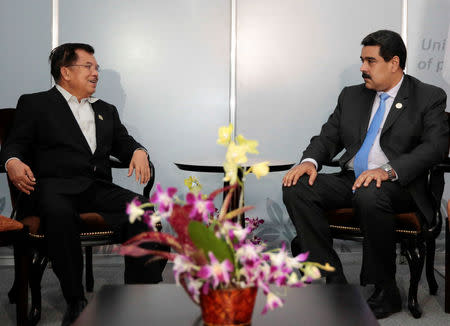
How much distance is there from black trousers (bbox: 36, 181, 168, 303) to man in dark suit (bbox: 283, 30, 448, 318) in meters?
0.82

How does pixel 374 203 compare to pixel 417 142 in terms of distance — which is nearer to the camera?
pixel 374 203

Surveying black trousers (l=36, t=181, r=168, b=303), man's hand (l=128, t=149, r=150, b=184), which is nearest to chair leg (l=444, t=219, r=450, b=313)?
black trousers (l=36, t=181, r=168, b=303)

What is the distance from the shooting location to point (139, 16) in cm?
439

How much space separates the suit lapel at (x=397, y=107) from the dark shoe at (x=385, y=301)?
2.85 feet

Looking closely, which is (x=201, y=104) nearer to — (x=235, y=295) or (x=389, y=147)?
(x=389, y=147)

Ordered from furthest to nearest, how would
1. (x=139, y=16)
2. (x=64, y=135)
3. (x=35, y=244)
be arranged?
1. (x=139, y=16)
2. (x=64, y=135)
3. (x=35, y=244)

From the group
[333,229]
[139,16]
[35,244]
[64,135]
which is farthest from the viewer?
[139,16]

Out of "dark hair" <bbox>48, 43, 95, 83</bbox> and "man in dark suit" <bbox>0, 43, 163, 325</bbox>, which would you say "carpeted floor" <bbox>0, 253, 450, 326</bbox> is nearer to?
"man in dark suit" <bbox>0, 43, 163, 325</bbox>

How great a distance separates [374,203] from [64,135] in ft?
5.70

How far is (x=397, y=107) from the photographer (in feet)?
10.8

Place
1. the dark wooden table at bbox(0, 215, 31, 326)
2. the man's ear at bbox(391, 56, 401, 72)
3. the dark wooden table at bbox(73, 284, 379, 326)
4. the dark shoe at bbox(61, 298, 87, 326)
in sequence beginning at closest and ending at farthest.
→ the dark wooden table at bbox(73, 284, 379, 326) < the dark wooden table at bbox(0, 215, 31, 326) < the dark shoe at bbox(61, 298, 87, 326) < the man's ear at bbox(391, 56, 401, 72)

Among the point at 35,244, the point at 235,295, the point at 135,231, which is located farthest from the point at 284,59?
the point at 235,295

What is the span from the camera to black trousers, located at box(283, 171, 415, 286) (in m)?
2.94

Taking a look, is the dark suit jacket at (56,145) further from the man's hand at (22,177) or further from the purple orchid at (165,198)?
the purple orchid at (165,198)
